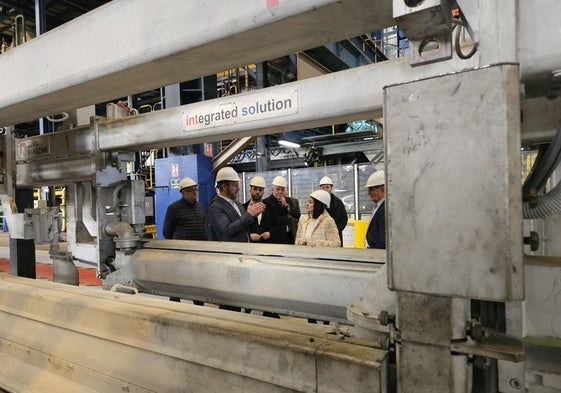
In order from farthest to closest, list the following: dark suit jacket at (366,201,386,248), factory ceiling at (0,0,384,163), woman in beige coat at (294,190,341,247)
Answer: factory ceiling at (0,0,384,163), woman in beige coat at (294,190,341,247), dark suit jacket at (366,201,386,248)

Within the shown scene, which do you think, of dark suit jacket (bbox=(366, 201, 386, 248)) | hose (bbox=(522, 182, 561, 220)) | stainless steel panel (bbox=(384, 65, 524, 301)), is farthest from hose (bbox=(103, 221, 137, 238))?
hose (bbox=(522, 182, 561, 220))

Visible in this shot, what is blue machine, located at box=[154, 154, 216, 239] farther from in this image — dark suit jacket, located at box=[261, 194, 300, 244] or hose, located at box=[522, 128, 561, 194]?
hose, located at box=[522, 128, 561, 194]

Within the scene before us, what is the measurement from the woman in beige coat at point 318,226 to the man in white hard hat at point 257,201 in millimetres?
398

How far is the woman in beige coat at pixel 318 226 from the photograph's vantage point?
3.21 m

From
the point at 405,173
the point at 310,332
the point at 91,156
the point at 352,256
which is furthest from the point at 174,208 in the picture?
the point at 405,173

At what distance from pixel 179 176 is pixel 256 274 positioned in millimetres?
3561

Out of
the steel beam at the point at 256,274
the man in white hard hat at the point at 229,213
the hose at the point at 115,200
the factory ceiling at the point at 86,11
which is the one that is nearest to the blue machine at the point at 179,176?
the factory ceiling at the point at 86,11

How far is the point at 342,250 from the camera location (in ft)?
6.23

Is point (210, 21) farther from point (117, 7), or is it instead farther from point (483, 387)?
point (483, 387)

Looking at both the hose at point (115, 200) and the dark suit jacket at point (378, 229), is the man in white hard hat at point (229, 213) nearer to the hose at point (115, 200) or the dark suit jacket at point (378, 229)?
the hose at point (115, 200)

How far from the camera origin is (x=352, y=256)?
182 centimetres

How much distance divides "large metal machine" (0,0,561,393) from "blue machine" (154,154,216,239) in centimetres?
268

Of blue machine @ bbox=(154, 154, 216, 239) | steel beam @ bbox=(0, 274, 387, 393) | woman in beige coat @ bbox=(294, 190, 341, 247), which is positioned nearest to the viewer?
steel beam @ bbox=(0, 274, 387, 393)

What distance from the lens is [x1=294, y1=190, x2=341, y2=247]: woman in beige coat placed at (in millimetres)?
3205
